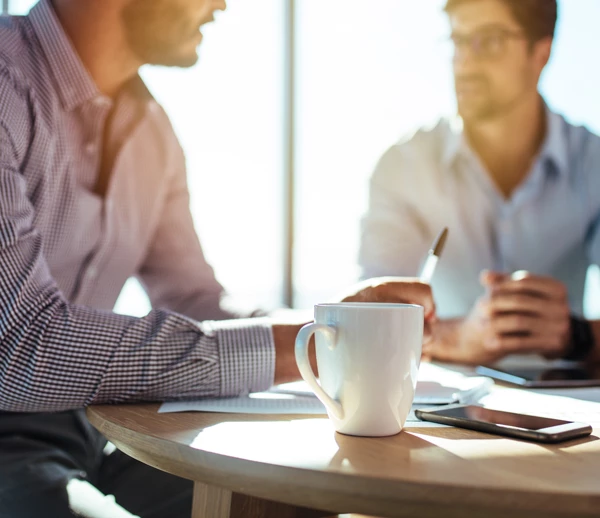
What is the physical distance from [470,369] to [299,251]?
5.15ft

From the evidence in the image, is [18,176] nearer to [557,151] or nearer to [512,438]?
[512,438]

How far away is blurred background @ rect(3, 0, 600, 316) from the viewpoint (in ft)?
8.30

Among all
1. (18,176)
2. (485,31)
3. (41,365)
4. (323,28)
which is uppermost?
(323,28)

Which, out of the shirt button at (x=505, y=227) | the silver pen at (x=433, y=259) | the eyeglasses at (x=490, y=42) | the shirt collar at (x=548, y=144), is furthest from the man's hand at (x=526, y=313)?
the eyeglasses at (x=490, y=42)

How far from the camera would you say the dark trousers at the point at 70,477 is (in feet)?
2.38

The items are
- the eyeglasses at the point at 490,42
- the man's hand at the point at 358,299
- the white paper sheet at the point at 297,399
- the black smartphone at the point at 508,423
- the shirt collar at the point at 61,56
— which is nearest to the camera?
the black smartphone at the point at 508,423

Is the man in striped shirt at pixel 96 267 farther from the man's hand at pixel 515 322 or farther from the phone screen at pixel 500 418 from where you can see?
the man's hand at pixel 515 322

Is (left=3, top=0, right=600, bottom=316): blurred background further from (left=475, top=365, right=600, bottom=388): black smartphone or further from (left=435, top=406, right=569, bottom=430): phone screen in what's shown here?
(left=435, top=406, right=569, bottom=430): phone screen

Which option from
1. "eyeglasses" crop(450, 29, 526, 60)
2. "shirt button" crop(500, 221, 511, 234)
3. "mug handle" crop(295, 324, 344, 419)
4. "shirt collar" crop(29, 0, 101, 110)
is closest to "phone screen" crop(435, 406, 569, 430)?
"mug handle" crop(295, 324, 344, 419)

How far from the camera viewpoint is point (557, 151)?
1.81 metres

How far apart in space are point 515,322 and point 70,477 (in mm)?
869

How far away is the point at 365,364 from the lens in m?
0.55

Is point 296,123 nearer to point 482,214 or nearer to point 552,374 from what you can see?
point 482,214

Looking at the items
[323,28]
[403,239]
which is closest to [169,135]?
[403,239]
